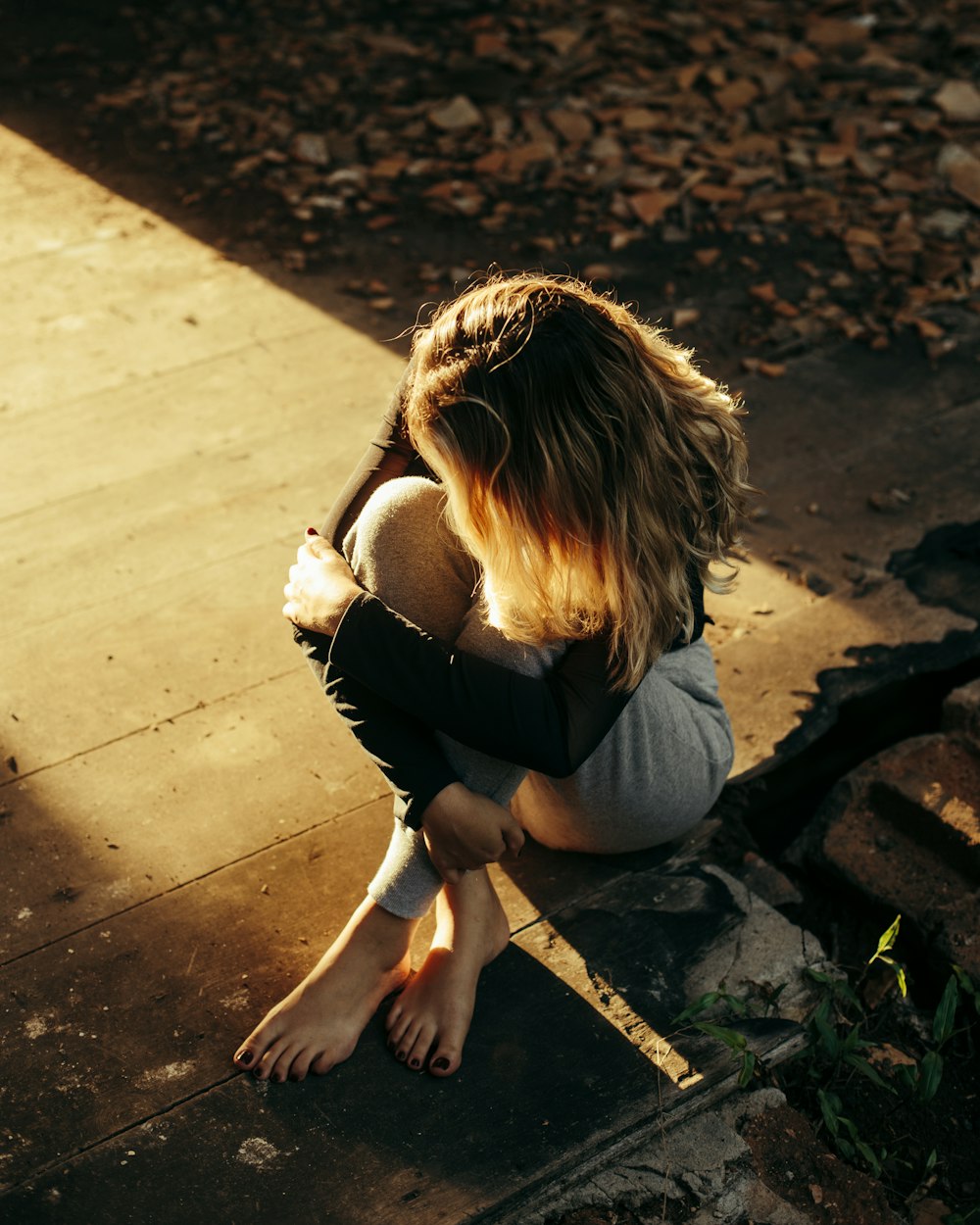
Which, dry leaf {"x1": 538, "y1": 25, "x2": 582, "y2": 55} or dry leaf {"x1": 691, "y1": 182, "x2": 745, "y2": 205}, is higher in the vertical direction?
dry leaf {"x1": 538, "y1": 25, "x2": 582, "y2": 55}

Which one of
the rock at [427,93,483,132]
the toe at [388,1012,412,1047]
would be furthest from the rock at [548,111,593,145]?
the toe at [388,1012,412,1047]

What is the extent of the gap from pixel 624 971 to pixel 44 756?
3.75ft

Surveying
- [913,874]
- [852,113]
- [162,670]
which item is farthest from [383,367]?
[852,113]

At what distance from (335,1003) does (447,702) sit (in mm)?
493

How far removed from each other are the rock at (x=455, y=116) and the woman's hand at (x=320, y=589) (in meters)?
3.61

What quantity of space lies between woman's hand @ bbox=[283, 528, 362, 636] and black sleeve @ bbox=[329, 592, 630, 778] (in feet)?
0.19

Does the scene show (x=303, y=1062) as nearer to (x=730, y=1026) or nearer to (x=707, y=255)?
(x=730, y=1026)

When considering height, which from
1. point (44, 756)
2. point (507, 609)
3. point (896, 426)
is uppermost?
point (507, 609)

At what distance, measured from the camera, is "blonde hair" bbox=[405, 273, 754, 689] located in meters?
1.53

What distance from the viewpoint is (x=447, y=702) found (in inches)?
64.6

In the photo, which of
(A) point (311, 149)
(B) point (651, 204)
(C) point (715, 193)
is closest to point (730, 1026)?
(B) point (651, 204)

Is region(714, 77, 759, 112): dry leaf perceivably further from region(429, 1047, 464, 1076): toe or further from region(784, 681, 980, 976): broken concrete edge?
region(429, 1047, 464, 1076): toe

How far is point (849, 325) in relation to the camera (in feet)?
12.0

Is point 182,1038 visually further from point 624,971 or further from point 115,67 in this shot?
point 115,67
